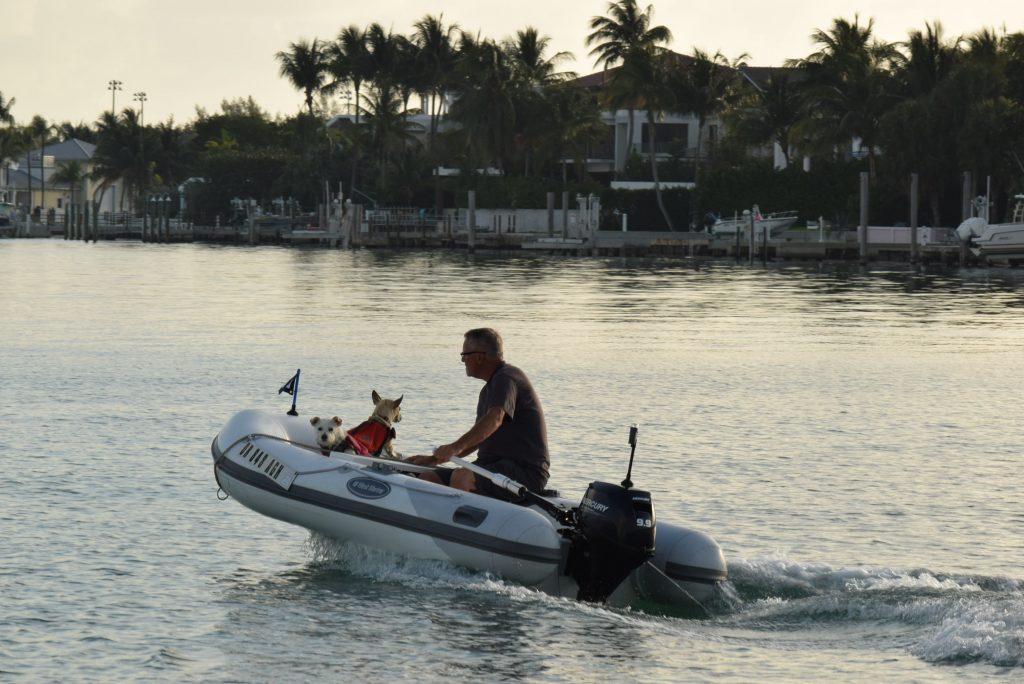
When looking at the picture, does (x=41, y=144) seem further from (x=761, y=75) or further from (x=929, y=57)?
(x=929, y=57)

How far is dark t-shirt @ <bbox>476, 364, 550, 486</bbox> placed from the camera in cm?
1062

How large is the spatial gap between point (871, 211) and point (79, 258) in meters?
37.7

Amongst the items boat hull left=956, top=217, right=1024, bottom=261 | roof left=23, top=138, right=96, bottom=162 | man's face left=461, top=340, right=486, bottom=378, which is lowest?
man's face left=461, top=340, right=486, bottom=378

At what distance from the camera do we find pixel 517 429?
10.8 m

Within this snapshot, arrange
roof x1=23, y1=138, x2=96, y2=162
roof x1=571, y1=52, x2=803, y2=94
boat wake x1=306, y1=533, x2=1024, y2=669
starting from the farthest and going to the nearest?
roof x1=23, y1=138, x2=96, y2=162
roof x1=571, y1=52, x2=803, y2=94
boat wake x1=306, y1=533, x2=1024, y2=669

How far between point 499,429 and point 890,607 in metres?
2.73

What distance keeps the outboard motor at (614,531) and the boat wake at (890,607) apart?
78 cm

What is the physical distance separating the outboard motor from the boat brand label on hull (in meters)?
1.33

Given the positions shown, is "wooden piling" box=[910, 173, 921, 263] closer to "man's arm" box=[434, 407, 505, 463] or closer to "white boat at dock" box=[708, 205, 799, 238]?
"white boat at dock" box=[708, 205, 799, 238]

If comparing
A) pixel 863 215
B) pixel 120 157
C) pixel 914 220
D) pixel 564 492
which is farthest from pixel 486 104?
pixel 564 492

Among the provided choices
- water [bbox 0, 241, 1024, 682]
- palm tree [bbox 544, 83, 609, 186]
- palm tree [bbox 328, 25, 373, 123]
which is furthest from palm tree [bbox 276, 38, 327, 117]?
water [bbox 0, 241, 1024, 682]

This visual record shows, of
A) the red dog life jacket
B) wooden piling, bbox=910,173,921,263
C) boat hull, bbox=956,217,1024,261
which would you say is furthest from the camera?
wooden piling, bbox=910,173,921,263

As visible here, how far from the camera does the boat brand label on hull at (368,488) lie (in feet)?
35.5

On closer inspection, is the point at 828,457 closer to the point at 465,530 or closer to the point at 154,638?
the point at 465,530
